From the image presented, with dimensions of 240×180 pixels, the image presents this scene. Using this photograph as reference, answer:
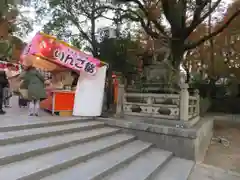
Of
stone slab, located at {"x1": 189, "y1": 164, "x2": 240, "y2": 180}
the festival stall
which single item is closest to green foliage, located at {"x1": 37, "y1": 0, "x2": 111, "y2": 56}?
the festival stall

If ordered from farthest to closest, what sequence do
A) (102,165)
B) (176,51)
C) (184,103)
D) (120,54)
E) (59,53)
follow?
1. (120,54)
2. (176,51)
3. (59,53)
4. (184,103)
5. (102,165)

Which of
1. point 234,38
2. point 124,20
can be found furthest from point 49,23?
point 234,38

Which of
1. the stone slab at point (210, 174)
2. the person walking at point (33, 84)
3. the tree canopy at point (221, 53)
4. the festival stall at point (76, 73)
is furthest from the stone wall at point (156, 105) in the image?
the tree canopy at point (221, 53)

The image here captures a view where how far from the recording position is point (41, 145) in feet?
14.2

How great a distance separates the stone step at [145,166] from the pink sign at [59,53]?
312cm

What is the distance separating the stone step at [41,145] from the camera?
12.0 feet

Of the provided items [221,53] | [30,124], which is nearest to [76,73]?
[30,124]

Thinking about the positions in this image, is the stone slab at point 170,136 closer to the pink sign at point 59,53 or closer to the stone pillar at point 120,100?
the stone pillar at point 120,100

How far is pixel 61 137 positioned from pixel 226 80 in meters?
17.7

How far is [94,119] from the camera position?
7.50 m

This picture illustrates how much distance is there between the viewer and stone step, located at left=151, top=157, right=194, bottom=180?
481 cm

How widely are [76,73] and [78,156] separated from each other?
4417 mm

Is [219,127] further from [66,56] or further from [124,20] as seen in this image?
[66,56]

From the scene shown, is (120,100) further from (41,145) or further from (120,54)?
(120,54)
